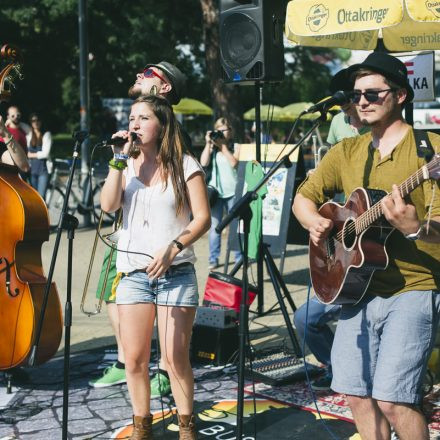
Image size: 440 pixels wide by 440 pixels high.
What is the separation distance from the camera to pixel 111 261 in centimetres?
530

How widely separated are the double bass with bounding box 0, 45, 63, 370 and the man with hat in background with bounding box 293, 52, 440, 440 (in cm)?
209

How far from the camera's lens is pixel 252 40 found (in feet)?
20.2

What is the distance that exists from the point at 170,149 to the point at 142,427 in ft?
4.76

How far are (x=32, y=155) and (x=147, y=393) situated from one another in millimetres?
9443

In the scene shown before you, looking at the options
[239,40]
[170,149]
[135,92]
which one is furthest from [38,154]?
[170,149]

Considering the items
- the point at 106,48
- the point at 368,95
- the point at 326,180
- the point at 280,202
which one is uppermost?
the point at 106,48

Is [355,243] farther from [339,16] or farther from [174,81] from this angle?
[339,16]

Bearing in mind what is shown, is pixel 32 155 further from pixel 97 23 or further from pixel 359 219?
pixel 97 23

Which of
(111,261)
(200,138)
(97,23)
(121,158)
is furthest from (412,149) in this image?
(200,138)

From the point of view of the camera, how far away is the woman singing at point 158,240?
4.00 meters

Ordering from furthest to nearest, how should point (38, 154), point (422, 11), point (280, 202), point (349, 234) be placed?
point (38, 154)
point (280, 202)
point (422, 11)
point (349, 234)

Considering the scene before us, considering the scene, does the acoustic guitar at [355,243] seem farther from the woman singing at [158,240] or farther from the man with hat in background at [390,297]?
the woman singing at [158,240]

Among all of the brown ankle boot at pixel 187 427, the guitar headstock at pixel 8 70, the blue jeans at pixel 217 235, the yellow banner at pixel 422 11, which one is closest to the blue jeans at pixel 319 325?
the brown ankle boot at pixel 187 427

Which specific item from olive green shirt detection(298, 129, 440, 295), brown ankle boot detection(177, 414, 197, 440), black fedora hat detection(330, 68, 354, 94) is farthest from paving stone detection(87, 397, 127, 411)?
black fedora hat detection(330, 68, 354, 94)
